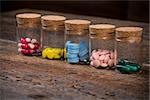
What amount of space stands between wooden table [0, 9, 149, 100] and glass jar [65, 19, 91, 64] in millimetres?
32

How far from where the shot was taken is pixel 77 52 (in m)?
1.22

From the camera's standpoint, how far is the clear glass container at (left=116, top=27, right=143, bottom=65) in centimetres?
115

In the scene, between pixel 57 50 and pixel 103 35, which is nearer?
pixel 103 35

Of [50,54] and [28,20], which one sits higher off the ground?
[28,20]

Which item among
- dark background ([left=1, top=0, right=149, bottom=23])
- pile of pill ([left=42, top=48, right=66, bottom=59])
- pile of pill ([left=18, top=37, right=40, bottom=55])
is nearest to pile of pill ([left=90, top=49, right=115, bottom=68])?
pile of pill ([left=42, top=48, right=66, bottom=59])

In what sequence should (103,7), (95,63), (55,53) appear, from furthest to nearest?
1. (103,7)
2. (55,53)
3. (95,63)

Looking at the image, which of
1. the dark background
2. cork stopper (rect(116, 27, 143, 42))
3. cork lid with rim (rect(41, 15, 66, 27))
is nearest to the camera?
cork stopper (rect(116, 27, 143, 42))

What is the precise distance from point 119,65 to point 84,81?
15 centimetres

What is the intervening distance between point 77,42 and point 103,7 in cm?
281

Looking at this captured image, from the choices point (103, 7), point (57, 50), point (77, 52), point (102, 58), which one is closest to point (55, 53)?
point (57, 50)

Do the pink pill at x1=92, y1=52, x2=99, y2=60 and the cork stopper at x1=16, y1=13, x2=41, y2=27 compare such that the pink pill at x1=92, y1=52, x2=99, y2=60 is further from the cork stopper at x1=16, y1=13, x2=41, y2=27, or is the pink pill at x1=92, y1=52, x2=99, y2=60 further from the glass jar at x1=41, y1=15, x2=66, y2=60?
the cork stopper at x1=16, y1=13, x2=41, y2=27

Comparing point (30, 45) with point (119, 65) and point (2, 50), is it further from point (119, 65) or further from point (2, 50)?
point (119, 65)

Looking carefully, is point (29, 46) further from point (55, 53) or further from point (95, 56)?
point (95, 56)

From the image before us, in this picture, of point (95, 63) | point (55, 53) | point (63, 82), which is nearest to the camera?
point (63, 82)
